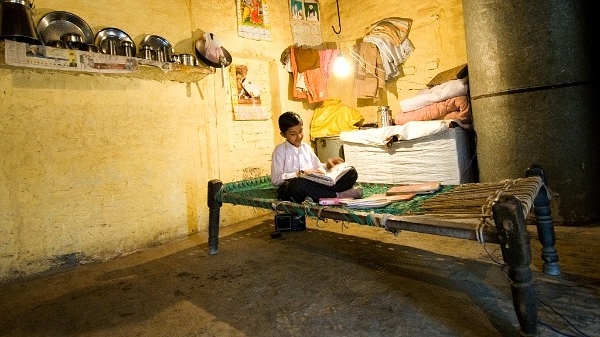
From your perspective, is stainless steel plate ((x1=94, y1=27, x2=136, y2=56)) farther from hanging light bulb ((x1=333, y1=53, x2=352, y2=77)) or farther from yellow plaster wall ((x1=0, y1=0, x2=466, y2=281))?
hanging light bulb ((x1=333, y1=53, x2=352, y2=77))

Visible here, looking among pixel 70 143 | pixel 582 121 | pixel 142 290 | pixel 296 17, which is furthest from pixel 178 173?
pixel 582 121

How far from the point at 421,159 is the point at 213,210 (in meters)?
2.67

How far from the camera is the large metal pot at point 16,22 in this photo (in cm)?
309

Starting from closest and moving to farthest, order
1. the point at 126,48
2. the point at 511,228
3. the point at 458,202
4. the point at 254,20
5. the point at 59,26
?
the point at 511,228, the point at 458,202, the point at 59,26, the point at 126,48, the point at 254,20

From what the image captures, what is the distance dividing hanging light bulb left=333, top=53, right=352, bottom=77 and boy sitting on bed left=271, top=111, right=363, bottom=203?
299 cm

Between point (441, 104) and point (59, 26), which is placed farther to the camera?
point (441, 104)

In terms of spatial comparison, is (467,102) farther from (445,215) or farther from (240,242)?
(240,242)

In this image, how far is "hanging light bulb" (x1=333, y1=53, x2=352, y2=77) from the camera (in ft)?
20.2

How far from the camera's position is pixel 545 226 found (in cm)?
230

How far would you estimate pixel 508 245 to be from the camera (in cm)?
146

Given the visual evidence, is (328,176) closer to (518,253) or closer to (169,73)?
(518,253)

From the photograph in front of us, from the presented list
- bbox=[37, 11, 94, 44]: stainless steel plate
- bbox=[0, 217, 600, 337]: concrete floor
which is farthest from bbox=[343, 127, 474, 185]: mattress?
bbox=[37, 11, 94, 44]: stainless steel plate

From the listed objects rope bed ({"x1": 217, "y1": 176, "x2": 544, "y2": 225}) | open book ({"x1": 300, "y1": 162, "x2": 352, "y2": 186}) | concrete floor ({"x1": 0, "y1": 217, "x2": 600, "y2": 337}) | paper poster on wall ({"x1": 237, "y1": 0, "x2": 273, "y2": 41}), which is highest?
paper poster on wall ({"x1": 237, "y1": 0, "x2": 273, "y2": 41})

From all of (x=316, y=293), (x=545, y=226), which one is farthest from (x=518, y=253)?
(x=316, y=293)
